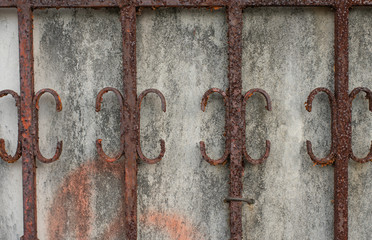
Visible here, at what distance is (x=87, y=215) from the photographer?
1.86m

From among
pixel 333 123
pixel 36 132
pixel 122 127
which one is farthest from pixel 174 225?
pixel 333 123

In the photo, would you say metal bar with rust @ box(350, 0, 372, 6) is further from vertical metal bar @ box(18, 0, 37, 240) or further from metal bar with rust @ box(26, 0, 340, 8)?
vertical metal bar @ box(18, 0, 37, 240)

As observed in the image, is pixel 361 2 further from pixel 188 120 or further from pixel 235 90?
pixel 188 120

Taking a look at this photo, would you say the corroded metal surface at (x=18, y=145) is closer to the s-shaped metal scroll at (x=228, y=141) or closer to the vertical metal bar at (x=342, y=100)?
the s-shaped metal scroll at (x=228, y=141)

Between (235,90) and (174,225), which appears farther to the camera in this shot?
(174,225)

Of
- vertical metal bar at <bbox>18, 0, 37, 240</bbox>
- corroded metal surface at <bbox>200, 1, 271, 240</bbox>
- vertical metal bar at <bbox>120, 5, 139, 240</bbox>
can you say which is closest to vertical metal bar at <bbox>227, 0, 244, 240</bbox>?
corroded metal surface at <bbox>200, 1, 271, 240</bbox>

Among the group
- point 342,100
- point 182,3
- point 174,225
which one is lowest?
point 174,225

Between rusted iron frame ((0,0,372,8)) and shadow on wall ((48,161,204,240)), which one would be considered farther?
shadow on wall ((48,161,204,240))

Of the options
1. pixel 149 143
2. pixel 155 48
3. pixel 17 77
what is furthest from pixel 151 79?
pixel 17 77

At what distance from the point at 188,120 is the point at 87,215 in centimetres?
75

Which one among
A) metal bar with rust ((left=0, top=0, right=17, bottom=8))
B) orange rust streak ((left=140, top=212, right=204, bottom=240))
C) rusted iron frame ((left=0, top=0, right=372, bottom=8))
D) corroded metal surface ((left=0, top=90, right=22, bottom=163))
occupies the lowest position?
orange rust streak ((left=140, top=212, right=204, bottom=240))

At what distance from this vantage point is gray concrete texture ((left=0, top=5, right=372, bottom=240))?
5.99ft

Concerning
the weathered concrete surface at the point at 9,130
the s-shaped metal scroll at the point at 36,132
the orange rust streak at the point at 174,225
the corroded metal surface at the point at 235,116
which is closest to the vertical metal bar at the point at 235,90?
the corroded metal surface at the point at 235,116

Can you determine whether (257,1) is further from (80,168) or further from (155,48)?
(80,168)
